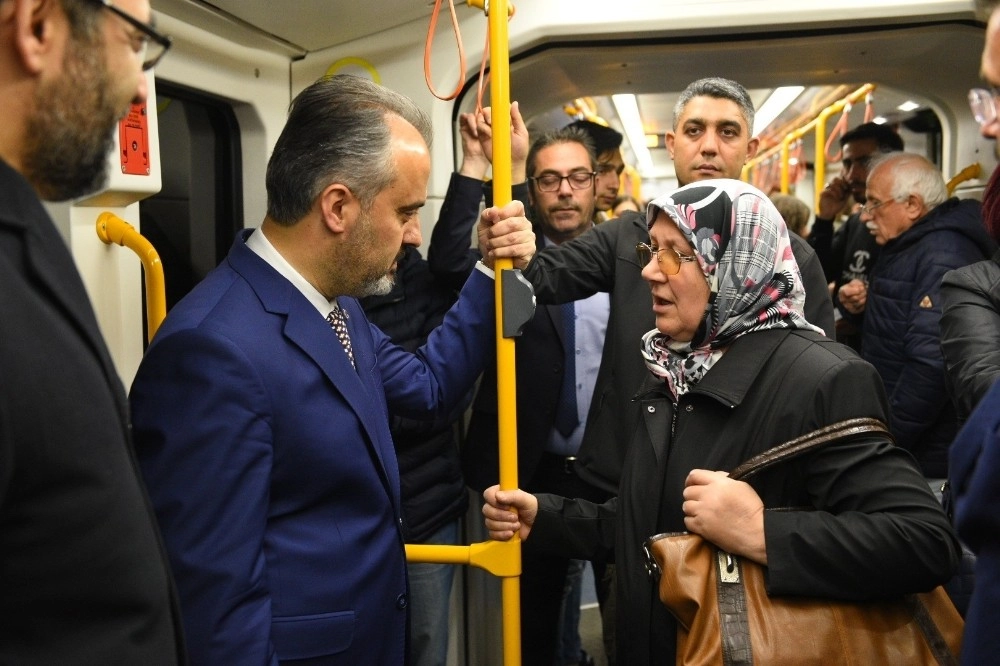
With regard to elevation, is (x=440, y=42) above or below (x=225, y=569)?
above

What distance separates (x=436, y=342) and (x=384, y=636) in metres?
0.75

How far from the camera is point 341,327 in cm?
175

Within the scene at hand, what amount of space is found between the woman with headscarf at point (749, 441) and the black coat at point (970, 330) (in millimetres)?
934

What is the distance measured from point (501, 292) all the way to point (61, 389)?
110cm

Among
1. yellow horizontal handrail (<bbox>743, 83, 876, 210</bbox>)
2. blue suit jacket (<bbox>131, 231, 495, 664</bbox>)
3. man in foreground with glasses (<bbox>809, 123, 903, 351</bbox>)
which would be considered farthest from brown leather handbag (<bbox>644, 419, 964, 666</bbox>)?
man in foreground with glasses (<bbox>809, 123, 903, 351</bbox>)

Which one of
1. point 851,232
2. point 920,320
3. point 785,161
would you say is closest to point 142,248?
point 920,320

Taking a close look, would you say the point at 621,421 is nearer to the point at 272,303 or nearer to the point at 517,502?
the point at 517,502

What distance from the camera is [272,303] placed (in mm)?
1500

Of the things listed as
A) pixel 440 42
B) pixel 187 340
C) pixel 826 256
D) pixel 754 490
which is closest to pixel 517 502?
pixel 754 490

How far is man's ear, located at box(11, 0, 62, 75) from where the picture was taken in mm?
834

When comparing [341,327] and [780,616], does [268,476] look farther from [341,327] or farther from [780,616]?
[780,616]

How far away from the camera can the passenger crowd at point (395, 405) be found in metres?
0.88

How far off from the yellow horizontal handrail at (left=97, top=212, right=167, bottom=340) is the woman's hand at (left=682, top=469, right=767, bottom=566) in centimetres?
111

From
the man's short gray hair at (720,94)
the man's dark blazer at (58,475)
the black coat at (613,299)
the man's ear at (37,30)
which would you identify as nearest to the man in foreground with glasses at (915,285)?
the black coat at (613,299)
